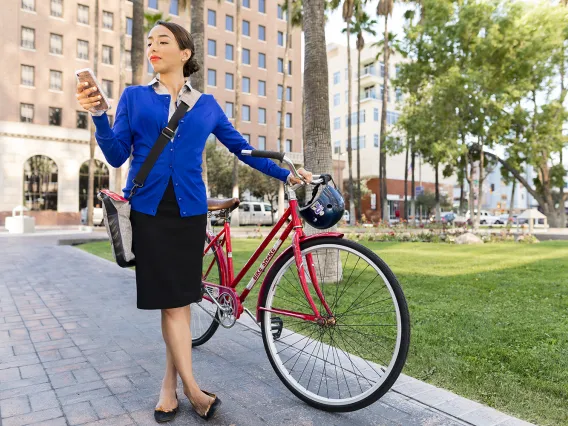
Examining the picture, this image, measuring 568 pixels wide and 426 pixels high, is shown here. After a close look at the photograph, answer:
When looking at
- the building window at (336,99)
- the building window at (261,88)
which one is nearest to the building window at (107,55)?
the building window at (261,88)

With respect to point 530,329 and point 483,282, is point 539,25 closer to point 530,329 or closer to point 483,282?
point 483,282

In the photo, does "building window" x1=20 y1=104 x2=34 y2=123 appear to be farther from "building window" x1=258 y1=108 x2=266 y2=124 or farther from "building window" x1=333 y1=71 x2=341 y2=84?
"building window" x1=333 y1=71 x2=341 y2=84

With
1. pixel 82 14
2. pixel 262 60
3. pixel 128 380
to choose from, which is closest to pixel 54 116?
pixel 82 14

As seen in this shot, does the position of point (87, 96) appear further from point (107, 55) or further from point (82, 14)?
point (82, 14)

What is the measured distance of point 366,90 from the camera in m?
55.6

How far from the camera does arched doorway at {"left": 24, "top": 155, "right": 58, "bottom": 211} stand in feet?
110

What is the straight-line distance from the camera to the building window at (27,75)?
33.8 meters

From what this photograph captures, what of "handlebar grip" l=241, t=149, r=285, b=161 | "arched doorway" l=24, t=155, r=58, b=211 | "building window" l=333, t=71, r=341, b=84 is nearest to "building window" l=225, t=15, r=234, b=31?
"building window" l=333, t=71, r=341, b=84

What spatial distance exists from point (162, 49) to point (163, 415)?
2003mm

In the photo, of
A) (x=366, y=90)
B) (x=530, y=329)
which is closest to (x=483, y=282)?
(x=530, y=329)

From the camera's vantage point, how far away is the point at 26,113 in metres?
33.8

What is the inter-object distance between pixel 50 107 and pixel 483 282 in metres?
35.9

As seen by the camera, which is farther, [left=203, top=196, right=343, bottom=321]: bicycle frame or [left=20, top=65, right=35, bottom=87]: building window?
[left=20, top=65, right=35, bottom=87]: building window

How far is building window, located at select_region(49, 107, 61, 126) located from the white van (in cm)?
1539
